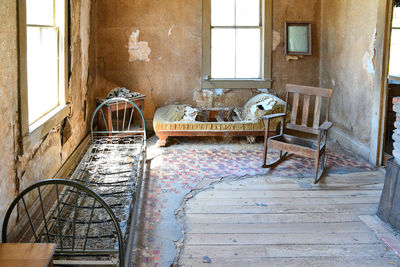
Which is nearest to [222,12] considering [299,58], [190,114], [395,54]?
[299,58]

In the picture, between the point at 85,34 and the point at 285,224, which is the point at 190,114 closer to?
the point at 85,34

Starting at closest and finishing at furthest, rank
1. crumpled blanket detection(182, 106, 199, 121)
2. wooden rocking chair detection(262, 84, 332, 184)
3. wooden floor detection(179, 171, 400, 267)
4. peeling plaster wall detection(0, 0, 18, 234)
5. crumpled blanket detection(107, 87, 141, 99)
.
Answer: peeling plaster wall detection(0, 0, 18, 234) < wooden floor detection(179, 171, 400, 267) < wooden rocking chair detection(262, 84, 332, 184) < crumpled blanket detection(107, 87, 141, 99) < crumpled blanket detection(182, 106, 199, 121)

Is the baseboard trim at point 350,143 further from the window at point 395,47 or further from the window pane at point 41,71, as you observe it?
the window pane at point 41,71

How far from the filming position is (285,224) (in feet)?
12.1

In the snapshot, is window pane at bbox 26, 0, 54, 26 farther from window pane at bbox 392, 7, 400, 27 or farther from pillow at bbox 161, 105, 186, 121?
window pane at bbox 392, 7, 400, 27

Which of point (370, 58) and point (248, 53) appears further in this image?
point (248, 53)

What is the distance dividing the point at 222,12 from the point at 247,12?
0.43 meters

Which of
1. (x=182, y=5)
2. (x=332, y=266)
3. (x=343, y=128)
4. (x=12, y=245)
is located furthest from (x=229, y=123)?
(x=12, y=245)

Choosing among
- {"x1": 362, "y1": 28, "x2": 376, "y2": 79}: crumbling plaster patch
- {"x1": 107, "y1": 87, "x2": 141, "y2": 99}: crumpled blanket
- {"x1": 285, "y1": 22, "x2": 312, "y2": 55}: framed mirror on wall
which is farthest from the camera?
{"x1": 285, "y1": 22, "x2": 312, "y2": 55}: framed mirror on wall

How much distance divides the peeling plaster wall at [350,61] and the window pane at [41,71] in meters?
3.96

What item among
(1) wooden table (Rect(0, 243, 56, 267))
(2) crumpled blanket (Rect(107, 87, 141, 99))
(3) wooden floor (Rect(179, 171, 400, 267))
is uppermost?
(2) crumpled blanket (Rect(107, 87, 141, 99))

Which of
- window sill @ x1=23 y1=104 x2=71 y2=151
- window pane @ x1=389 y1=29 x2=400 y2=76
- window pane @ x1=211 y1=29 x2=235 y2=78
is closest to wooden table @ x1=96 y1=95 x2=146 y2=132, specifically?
window sill @ x1=23 y1=104 x2=71 y2=151

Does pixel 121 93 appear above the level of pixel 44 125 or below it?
above

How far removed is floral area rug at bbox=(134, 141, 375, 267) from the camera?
337 cm
